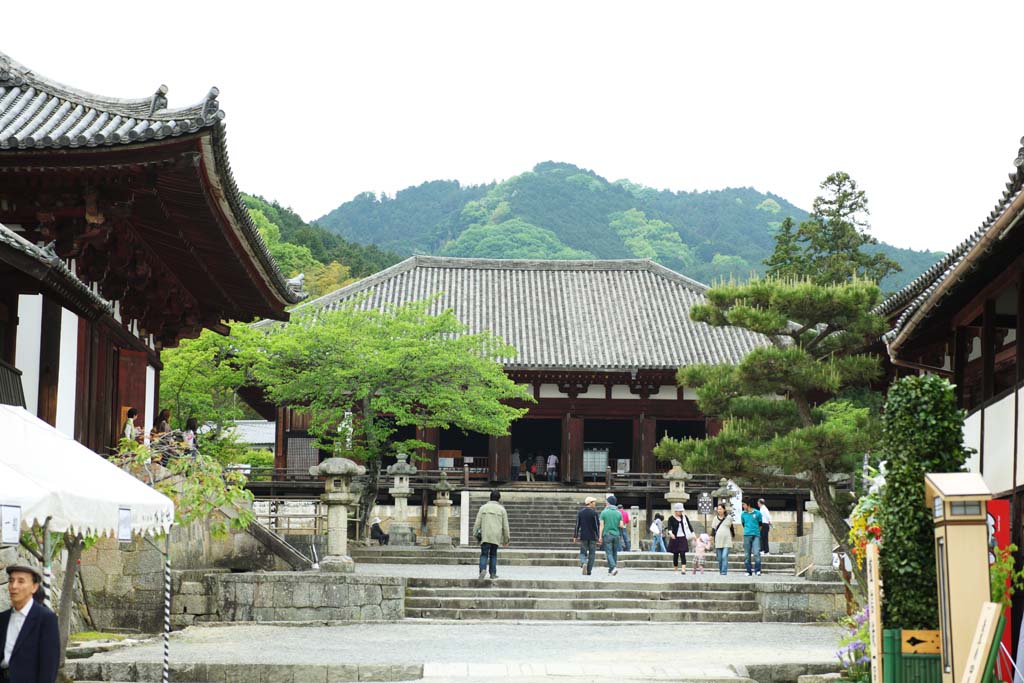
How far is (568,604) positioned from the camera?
2069cm

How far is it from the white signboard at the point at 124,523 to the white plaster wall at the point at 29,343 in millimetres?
4907

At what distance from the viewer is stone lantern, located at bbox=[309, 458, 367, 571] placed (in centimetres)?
2089

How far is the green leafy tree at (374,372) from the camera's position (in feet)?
92.5

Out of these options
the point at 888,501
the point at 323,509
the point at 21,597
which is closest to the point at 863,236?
the point at 323,509

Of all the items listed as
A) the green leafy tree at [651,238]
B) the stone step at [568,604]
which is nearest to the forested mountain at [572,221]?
the green leafy tree at [651,238]

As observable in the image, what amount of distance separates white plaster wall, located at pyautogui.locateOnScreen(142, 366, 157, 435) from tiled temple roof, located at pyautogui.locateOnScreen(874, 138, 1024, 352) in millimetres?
11809

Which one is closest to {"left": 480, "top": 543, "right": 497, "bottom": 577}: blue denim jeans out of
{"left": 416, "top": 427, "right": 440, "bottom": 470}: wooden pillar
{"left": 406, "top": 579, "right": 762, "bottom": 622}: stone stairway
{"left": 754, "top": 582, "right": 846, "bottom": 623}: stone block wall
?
{"left": 406, "top": 579, "right": 762, "bottom": 622}: stone stairway

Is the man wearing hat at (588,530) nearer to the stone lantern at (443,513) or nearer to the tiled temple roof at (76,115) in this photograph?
the stone lantern at (443,513)

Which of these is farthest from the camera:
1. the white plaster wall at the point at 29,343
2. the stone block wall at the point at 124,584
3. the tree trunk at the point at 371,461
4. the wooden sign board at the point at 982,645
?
the tree trunk at the point at 371,461

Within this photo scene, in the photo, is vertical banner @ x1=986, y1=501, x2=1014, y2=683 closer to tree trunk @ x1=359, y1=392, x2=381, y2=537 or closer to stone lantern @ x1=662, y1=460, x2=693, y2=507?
tree trunk @ x1=359, y1=392, x2=381, y2=537

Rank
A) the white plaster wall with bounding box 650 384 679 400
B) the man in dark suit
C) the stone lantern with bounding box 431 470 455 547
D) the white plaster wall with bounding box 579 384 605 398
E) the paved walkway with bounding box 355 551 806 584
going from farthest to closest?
the white plaster wall with bounding box 579 384 605 398 → the white plaster wall with bounding box 650 384 679 400 → the stone lantern with bounding box 431 470 455 547 → the paved walkway with bounding box 355 551 806 584 → the man in dark suit

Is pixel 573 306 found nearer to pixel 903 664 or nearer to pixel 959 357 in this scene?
pixel 959 357

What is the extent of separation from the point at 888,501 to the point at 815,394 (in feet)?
92.8

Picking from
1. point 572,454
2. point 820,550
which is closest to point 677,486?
Result: point 572,454
